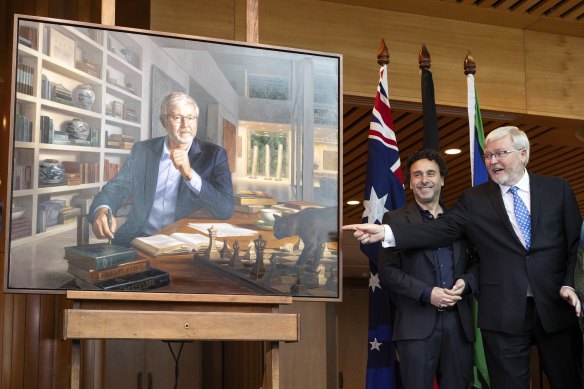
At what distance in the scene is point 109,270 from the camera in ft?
12.4

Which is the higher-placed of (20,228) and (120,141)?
(120,141)

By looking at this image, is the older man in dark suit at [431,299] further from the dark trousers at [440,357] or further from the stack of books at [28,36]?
the stack of books at [28,36]

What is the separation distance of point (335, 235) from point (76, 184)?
1220 mm

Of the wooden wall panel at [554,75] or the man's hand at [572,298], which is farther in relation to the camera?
the wooden wall panel at [554,75]

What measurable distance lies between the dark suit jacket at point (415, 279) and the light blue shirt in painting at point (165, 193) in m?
0.95

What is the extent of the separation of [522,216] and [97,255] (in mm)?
1857

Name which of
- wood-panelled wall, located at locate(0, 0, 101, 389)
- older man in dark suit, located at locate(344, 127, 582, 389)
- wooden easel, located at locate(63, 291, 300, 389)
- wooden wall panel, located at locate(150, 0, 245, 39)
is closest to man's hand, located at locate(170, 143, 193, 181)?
wooden easel, located at locate(63, 291, 300, 389)

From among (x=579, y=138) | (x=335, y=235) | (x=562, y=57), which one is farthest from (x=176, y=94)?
(x=579, y=138)

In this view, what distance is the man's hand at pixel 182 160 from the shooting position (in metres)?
4.03

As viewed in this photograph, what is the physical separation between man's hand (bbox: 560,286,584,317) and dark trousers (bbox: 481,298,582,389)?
0.16 meters

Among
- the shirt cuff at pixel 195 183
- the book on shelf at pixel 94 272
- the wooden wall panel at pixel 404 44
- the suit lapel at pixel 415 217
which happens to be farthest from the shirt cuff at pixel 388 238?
the wooden wall panel at pixel 404 44

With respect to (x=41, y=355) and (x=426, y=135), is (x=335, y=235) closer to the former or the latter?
(x=426, y=135)

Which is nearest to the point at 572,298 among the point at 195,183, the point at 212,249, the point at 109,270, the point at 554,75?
the point at 212,249

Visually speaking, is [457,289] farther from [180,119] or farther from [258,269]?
[180,119]
